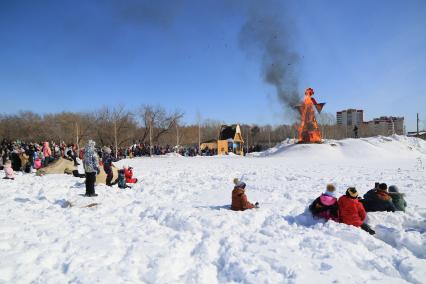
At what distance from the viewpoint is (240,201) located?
880cm

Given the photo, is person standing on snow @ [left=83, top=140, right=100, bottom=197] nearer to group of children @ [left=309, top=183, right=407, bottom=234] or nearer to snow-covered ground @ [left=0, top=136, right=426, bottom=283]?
snow-covered ground @ [left=0, top=136, right=426, bottom=283]

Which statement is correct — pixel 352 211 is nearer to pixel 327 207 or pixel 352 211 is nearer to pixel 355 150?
pixel 327 207

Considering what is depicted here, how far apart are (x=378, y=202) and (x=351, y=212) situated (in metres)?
1.41

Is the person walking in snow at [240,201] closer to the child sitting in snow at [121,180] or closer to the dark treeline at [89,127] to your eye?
the child sitting in snow at [121,180]

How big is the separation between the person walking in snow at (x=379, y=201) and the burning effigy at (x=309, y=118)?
26.7 metres

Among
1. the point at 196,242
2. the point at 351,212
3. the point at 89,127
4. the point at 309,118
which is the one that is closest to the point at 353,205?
the point at 351,212

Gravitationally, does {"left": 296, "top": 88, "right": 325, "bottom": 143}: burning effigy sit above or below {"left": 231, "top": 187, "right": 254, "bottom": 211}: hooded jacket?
above

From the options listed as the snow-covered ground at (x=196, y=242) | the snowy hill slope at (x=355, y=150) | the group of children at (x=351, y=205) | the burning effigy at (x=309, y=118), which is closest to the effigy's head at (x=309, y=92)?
the burning effigy at (x=309, y=118)

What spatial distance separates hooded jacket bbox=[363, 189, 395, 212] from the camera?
7949 mm

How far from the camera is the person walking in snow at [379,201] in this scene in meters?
7.95

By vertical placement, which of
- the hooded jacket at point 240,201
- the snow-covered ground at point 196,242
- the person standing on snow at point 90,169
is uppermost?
the person standing on snow at point 90,169

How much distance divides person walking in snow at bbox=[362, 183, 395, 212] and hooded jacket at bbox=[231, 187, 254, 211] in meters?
2.75

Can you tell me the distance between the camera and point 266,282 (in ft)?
15.7

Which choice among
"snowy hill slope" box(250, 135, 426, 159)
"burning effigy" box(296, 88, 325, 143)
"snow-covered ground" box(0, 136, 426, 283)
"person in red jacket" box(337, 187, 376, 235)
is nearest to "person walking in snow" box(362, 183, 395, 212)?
"snow-covered ground" box(0, 136, 426, 283)
